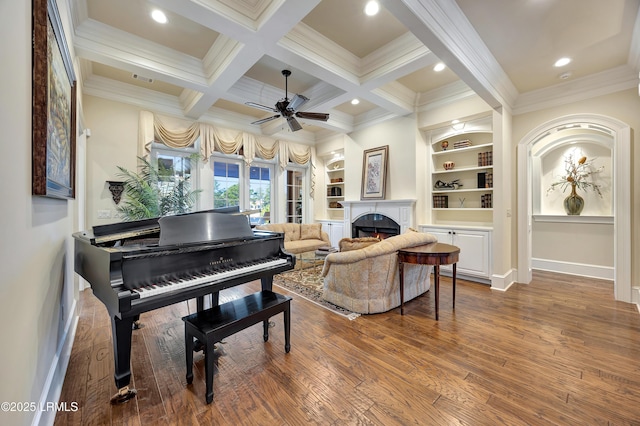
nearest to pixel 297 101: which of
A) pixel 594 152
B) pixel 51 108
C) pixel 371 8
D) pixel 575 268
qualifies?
pixel 371 8

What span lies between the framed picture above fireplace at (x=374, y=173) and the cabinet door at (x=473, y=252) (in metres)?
1.60

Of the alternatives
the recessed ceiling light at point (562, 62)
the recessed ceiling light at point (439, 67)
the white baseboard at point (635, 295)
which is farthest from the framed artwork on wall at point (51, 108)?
the white baseboard at point (635, 295)

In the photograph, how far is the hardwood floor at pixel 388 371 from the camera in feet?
5.11

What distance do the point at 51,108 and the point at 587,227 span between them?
682 centimetres

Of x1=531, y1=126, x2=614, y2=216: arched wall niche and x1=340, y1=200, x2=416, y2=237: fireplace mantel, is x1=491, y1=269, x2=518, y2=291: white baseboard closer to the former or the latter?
x1=340, y1=200, x2=416, y2=237: fireplace mantel

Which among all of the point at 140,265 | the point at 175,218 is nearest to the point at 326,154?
the point at 175,218

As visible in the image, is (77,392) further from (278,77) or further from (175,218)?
(278,77)

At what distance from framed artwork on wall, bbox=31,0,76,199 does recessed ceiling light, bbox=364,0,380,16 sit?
2.36 m

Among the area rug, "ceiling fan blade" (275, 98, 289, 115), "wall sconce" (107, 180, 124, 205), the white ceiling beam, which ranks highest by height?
the white ceiling beam

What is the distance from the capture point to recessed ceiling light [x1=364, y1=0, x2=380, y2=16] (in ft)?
8.16

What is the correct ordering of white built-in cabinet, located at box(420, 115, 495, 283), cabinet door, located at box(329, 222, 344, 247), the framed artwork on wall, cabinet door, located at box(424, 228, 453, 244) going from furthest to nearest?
1. cabinet door, located at box(329, 222, 344, 247)
2. cabinet door, located at box(424, 228, 453, 244)
3. white built-in cabinet, located at box(420, 115, 495, 283)
4. the framed artwork on wall

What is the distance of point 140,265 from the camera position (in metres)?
1.63

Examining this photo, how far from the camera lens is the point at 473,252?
13.6 feet

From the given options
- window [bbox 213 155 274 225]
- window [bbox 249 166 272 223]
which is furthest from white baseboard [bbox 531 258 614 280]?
window [bbox 249 166 272 223]
